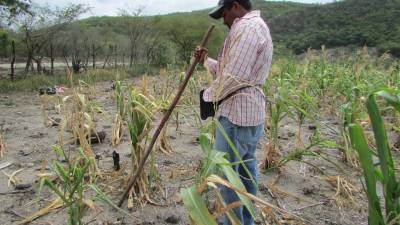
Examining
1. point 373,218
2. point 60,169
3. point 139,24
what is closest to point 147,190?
point 60,169

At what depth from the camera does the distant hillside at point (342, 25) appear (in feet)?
80.2

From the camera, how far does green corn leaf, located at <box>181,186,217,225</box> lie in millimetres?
1026

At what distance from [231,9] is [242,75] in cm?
33

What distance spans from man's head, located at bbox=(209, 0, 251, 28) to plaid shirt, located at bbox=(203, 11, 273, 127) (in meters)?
0.04

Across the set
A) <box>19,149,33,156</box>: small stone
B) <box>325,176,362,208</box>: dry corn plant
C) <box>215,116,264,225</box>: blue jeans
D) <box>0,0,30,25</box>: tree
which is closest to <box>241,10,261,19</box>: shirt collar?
<box>215,116,264,225</box>: blue jeans

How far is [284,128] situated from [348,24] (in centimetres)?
2828

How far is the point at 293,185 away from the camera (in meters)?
2.99

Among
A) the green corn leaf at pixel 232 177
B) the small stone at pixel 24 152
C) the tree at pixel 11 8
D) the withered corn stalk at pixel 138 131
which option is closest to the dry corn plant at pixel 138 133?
the withered corn stalk at pixel 138 131

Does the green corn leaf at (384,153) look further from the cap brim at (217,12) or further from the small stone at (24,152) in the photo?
the small stone at (24,152)

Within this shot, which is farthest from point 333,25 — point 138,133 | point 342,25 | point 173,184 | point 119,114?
point 138,133

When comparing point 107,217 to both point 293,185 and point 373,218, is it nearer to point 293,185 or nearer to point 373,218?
point 293,185

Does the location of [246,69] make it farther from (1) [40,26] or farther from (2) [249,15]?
(1) [40,26]

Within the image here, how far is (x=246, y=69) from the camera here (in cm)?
172

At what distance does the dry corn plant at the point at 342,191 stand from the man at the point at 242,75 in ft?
3.40
